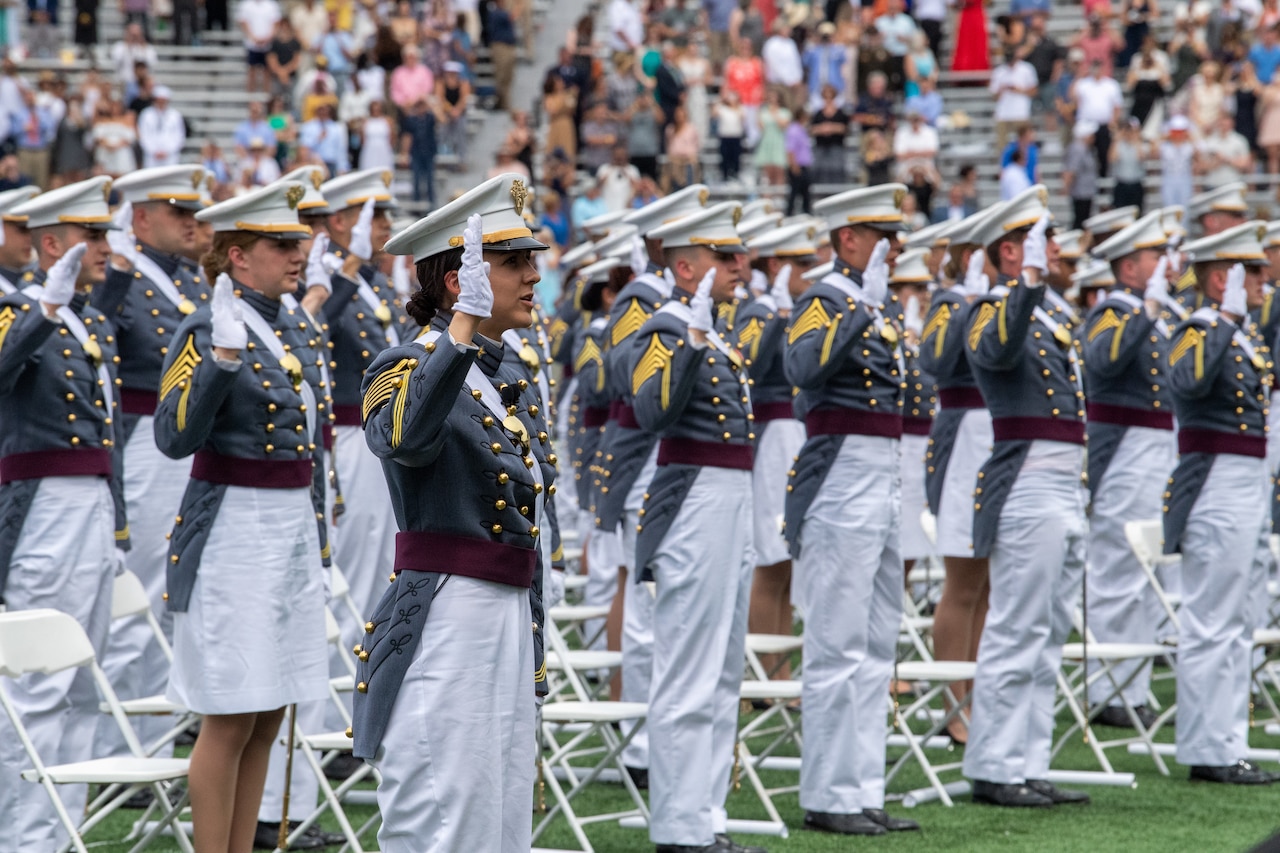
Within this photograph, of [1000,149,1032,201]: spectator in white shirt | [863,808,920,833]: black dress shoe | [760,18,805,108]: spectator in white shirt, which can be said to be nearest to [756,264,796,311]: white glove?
[863,808,920,833]: black dress shoe

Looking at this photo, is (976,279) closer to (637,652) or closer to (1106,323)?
(1106,323)

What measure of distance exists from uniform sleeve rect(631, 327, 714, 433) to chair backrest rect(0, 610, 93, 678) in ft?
7.03

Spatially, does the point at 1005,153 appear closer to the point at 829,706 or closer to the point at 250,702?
the point at 829,706

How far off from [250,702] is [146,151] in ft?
59.5

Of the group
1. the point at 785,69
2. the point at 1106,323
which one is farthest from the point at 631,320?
the point at 785,69

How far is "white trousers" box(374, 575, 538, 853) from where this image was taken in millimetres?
Answer: 4840

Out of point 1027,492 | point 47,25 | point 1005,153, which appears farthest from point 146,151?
point 1027,492

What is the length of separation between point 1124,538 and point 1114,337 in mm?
1174

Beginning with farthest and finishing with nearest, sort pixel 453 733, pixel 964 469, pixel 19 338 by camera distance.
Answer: pixel 964 469
pixel 19 338
pixel 453 733

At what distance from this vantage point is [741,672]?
25.3ft

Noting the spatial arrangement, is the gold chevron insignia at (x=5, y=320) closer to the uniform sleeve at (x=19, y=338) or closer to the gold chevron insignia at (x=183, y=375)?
the uniform sleeve at (x=19, y=338)

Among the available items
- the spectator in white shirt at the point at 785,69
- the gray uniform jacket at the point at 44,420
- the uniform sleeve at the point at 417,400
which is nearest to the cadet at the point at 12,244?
the gray uniform jacket at the point at 44,420

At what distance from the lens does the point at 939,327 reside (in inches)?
393

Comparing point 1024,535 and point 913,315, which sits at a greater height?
point 913,315
